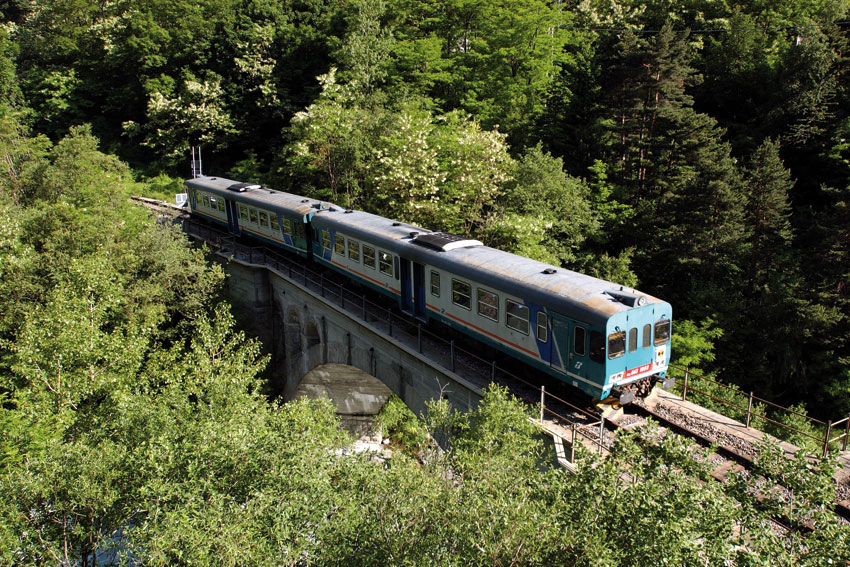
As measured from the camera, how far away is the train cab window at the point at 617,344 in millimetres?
12969

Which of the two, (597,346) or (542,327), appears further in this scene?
(542,327)

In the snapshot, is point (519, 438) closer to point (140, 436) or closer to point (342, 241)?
point (140, 436)

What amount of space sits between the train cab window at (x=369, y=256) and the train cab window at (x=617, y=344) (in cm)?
1000

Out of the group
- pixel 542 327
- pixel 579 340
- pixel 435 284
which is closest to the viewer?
pixel 579 340

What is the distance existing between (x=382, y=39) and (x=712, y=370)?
3044 cm

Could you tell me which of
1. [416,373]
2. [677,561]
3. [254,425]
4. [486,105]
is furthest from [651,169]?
[677,561]

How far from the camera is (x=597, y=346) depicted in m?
13.1

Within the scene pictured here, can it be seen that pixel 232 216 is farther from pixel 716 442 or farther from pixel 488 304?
pixel 716 442

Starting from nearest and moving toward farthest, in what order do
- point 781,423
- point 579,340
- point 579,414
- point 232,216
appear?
point 579,340, point 781,423, point 579,414, point 232,216

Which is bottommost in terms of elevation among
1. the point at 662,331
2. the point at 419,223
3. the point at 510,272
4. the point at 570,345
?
the point at 570,345

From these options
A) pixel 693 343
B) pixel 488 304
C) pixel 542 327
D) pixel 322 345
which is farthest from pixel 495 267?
pixel 322 345

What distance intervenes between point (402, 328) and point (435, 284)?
2771mm

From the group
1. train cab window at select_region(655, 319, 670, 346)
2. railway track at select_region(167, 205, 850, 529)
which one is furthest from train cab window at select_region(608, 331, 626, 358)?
railway track at select_region(167, 205, 850, 529)

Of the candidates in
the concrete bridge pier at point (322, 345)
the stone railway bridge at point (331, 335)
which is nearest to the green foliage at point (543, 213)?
the stone railway bridge at point (331, 335)
